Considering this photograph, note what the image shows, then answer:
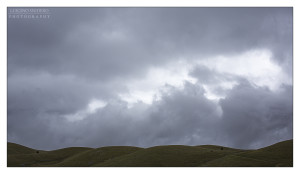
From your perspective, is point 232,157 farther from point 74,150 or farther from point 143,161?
point 74,150

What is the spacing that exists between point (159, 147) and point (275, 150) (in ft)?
108

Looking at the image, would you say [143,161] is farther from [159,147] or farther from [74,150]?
[74,150]

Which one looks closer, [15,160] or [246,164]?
[246,164]

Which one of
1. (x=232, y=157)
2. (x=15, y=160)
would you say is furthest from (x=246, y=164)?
(x=15, y=160)

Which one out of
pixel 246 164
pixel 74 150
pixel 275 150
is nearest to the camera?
pixel 246 164

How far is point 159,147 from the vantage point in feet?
261
